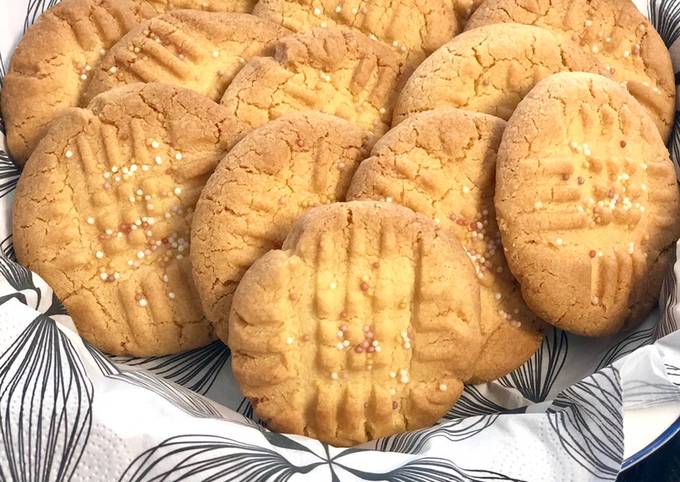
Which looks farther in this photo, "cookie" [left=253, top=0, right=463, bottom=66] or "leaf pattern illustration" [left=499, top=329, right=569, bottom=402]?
"cookie" [left=253, top=0, right=463, bottom=66]

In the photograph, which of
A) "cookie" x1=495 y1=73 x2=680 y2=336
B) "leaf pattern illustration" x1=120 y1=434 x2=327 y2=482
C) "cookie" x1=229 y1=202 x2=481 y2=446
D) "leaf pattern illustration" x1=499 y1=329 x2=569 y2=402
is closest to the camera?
"leaf pattern illustration" x1=120 y1=434 x2=327 y2=482

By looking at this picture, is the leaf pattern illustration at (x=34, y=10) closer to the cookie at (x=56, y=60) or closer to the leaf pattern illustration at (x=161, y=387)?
the cookie at (x=56, y=60)

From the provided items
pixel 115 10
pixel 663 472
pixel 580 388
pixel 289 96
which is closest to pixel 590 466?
pixel 580 388

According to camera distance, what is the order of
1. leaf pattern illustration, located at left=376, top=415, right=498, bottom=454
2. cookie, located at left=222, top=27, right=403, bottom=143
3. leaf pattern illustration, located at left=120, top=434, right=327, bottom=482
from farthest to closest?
cookie, located at left=222, top=27, right=403, bottom=143
leaf pattern illustration, located at left=376, top=415, right=498, bottom=454
leaf pattern illustration, located at left=120, top=434, right=327, bottom=482

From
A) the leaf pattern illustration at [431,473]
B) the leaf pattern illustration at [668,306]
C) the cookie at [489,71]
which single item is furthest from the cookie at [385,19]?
the leaf pattern illustration at [431,473]

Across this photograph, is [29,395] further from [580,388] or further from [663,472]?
[663,472]

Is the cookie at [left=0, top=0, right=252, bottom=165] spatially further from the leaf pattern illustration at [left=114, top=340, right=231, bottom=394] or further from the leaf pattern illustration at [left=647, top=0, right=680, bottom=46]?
the leaf pattern illustration at [left=647, top=0, right=680, bottom=46]

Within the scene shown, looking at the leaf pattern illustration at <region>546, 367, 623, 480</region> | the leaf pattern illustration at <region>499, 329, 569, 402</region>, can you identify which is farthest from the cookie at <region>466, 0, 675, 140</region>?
the leaf pattern illustration at <region>546, 367, 623, 480</region>
